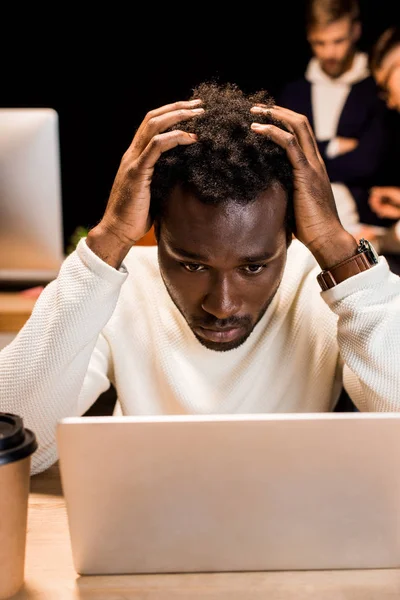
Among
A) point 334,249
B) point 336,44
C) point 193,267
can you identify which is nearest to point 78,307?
point 193,267

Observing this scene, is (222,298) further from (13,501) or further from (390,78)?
(390,78)

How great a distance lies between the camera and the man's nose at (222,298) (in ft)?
3.63

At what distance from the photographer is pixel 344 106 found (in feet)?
12.9

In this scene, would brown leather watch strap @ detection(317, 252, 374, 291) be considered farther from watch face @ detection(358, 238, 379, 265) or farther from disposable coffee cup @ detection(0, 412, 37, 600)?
disposable coffee cup @ detection(0, 412, 37, 600)

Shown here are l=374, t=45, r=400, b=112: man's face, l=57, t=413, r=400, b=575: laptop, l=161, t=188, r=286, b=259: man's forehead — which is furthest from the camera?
l=374, t=45, r=400, b=112: man's face

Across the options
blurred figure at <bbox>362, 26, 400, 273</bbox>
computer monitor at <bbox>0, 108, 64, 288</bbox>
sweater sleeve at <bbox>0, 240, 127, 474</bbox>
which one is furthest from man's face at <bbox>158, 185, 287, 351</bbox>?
blurred figure at <bbox>362, 26, 400, 273</bbox>

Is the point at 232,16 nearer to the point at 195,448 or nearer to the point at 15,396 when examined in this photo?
the point at 15,396

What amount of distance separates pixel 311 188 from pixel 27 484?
655 mm

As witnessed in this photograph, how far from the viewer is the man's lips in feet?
3.87

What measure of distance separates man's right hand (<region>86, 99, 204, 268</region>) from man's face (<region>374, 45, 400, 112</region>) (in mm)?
3122

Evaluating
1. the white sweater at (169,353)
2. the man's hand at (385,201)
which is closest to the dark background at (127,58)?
the man's hand at (385,201)

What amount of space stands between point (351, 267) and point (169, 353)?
392mm

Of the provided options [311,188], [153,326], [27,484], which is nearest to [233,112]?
[311,188]

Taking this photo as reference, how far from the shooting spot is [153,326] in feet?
4.35
